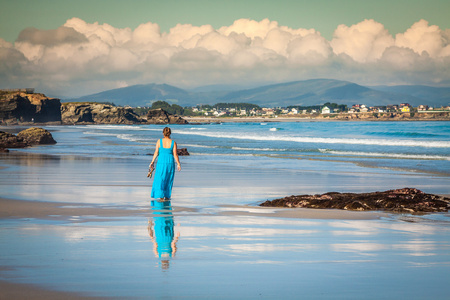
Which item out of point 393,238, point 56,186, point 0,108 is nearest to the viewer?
point 393,238

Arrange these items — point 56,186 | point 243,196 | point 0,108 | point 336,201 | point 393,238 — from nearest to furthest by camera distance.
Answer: point 393,238 < point 336,201 < point 243,196 < point 56,186 < point 0,108

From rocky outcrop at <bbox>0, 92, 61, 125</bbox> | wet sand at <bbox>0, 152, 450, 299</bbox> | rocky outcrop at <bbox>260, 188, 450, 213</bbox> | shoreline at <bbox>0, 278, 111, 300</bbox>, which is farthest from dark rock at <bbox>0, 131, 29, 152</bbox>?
rocky outcrop at <bbox>0, 92, 61, 125</bbox>

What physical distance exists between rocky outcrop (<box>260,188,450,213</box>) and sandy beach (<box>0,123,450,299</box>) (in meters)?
0.54

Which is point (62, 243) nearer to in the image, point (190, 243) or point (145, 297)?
point (190, 243)

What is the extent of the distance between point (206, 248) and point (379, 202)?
18.6 feet

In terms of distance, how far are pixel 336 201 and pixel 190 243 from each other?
5221 millimetres

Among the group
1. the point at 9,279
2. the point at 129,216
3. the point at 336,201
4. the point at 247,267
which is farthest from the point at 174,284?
the point at 336,201

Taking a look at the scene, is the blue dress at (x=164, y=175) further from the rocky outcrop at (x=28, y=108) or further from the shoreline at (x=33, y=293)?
the rocky outcrop at (x=28, y=108)

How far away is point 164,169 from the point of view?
44.5 feet

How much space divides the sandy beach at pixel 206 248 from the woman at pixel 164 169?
47 cm

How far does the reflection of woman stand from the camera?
7289 millimetres

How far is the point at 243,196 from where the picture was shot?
14.3m

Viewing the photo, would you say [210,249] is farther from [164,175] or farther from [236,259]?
[164,175]

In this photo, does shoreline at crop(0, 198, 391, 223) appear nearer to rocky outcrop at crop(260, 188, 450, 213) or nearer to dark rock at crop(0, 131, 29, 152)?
rocky outcrop at crop(260, 188, 450, 213)
